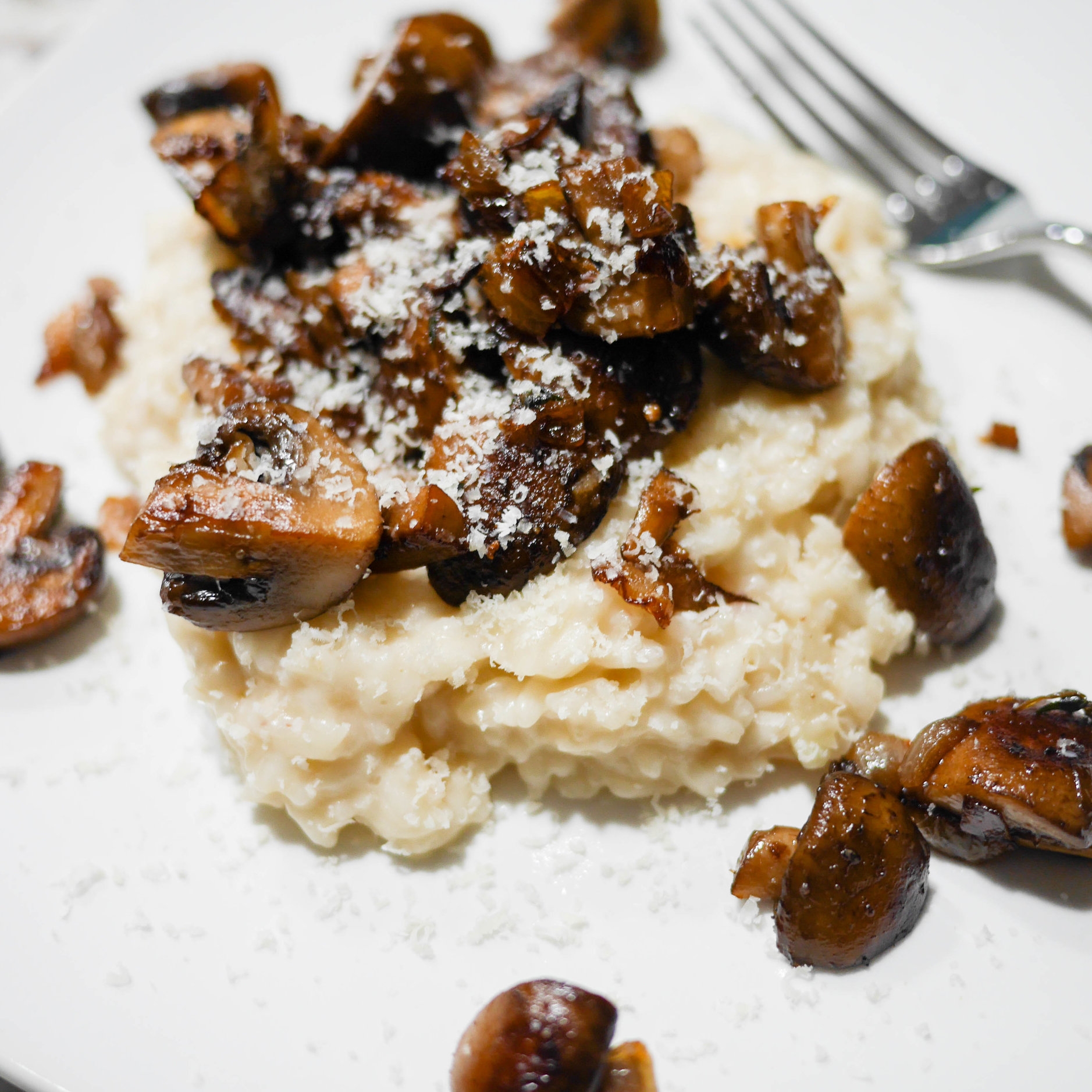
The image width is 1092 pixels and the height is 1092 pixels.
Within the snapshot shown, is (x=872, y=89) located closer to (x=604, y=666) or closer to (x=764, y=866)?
(x=604, y=666)

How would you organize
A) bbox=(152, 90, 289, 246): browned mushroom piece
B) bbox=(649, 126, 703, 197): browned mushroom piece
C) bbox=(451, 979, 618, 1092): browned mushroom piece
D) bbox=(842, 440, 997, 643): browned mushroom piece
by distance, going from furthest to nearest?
bbox=(649, 126, 703, 197): browned mushroom piece, bbox=(152, 90, 289, 246): browned mushroom piece, bbox=(842, 440, 997, 643): browned mushroom piece, bbox=(451, 979, 618, 1092): browned mushroom piece

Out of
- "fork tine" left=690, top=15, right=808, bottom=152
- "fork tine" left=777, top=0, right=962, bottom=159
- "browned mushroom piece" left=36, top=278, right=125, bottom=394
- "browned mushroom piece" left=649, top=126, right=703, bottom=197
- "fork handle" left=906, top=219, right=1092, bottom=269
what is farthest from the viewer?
"fork tine" left=690, top=15, right=808, bottom=152

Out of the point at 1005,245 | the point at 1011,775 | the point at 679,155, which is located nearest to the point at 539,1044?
the point at 1011,775

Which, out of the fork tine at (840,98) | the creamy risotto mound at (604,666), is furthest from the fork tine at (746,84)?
the creamy risotto mound at (604,666)

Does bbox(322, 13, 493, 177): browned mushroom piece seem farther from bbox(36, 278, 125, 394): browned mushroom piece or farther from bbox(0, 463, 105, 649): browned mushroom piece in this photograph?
bbox(0, 463, 105, 649): browned mushroom piece

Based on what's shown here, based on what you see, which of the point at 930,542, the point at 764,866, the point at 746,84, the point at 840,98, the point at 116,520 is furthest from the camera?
the point at 746,84

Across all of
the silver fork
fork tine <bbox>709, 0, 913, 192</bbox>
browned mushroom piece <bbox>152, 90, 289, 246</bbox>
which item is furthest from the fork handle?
browned mushroom piece <bbox>152, 90, 289, 246</bbox>
